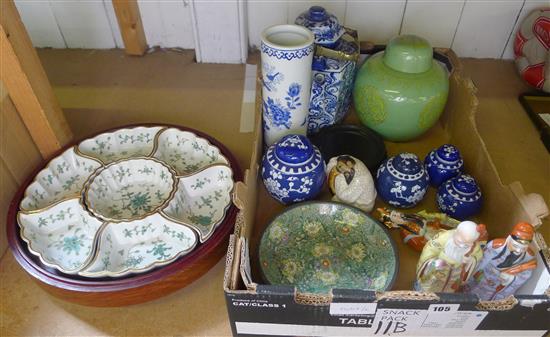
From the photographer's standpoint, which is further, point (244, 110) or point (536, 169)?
point (244, 110)

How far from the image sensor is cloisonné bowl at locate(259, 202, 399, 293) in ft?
1.88

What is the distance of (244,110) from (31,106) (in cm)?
36

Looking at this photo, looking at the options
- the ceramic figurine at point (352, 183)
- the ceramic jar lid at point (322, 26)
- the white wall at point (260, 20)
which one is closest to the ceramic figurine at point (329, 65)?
the ceramic jar lid at point (322, 26)

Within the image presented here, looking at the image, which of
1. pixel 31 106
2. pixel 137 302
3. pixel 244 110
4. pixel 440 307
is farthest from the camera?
pixel 244 110

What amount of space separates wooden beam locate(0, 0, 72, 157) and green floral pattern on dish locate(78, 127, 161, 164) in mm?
54

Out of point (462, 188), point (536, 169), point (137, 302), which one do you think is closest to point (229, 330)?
point (137, 302)

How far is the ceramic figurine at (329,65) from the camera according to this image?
2.15 feet

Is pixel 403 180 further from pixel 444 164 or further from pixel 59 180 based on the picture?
pixel 59 180

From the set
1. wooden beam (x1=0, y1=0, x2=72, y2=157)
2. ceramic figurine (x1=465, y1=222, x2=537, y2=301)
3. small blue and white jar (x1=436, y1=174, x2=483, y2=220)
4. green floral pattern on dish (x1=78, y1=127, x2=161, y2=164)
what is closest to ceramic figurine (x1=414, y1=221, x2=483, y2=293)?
ceramic figurine (x1=465, y1=222, x2=537, y2=301)

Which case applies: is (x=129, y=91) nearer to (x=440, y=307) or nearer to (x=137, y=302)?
(x=137, y=302)

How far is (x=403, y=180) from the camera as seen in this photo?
0.61m

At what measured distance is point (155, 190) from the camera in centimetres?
70

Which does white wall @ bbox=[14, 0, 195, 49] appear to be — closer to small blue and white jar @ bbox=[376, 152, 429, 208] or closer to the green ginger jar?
the green ginger jar

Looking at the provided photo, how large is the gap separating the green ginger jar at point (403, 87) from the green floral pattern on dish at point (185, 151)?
0.26 m
